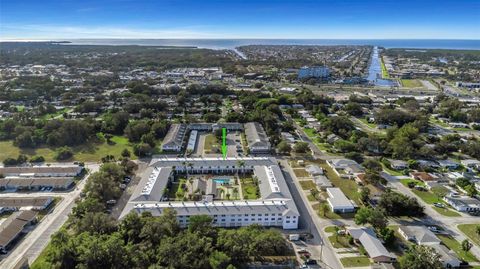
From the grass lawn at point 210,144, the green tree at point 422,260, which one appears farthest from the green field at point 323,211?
the grass lawn at point 210,144

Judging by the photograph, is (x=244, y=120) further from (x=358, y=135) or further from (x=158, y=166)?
(x=158, y=166)

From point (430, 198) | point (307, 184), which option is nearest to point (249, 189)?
Answer: point (307, 184)

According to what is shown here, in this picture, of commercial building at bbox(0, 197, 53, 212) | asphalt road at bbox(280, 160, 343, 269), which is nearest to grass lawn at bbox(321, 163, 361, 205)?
asphalt road at bbox(280, 160, 343, 269)

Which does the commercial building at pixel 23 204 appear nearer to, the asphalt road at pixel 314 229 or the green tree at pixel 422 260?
the asphalt road at pixel 314 229

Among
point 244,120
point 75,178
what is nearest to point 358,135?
point 244,120

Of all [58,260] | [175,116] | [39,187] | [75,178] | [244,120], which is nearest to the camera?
[58,260]
